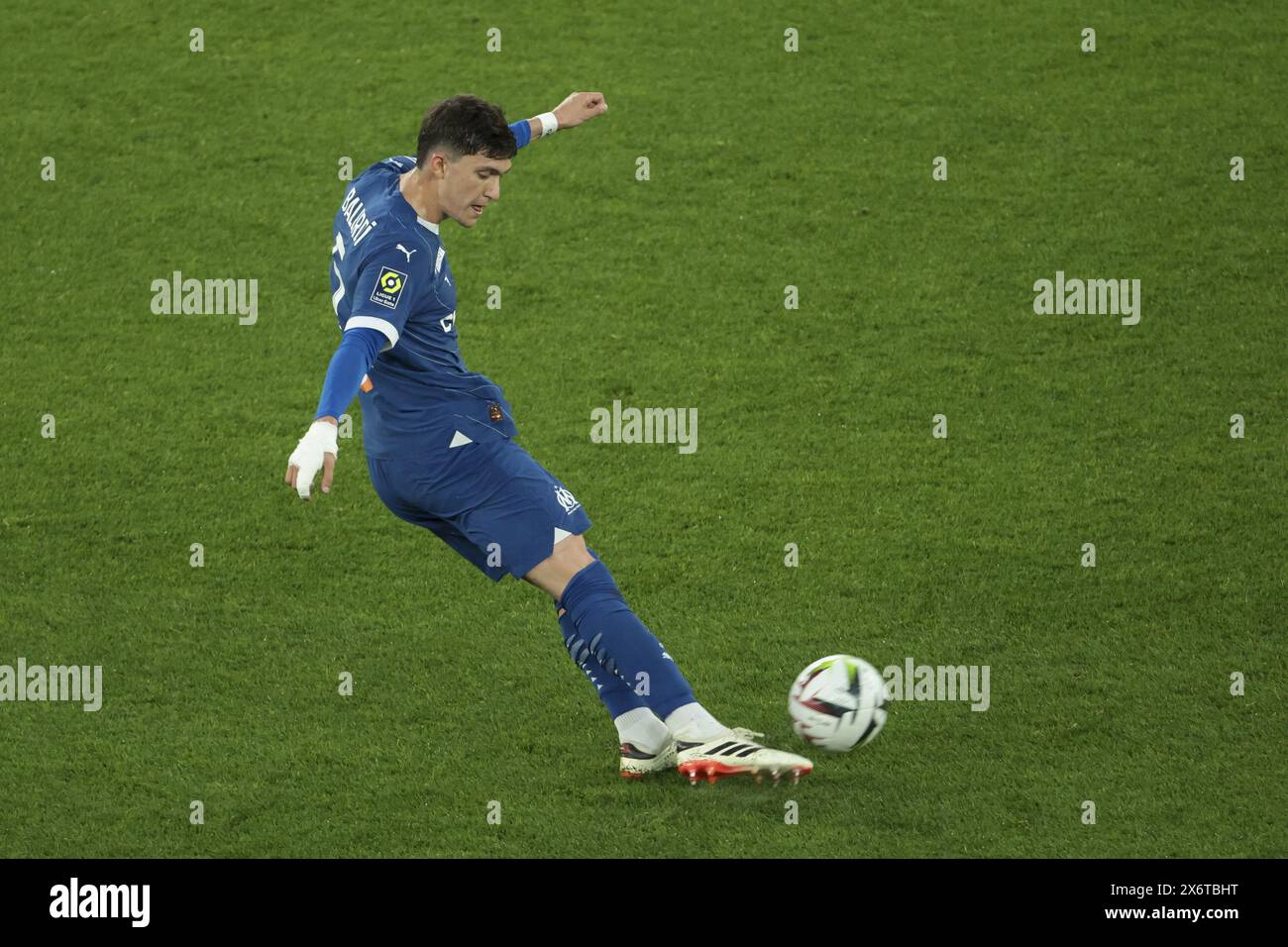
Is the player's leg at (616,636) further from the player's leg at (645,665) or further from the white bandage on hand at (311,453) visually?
the white bandage on hand at (311,453)

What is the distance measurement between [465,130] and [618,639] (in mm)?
1730

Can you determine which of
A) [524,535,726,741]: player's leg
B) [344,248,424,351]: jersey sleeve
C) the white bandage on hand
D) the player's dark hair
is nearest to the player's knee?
[524,535,726,741]: player's leg

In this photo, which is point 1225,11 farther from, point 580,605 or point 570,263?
point 580,605

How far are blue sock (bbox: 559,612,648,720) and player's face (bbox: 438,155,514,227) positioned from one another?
141 centimetres

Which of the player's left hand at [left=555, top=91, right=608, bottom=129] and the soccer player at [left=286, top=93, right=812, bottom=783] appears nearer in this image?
the soccer player at [left=286, top=93, right=812, bottom=783]

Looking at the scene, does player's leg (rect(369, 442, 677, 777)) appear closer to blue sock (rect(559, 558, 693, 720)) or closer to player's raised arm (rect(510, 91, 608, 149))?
blue sock (rect(559, 558, 693, 720))

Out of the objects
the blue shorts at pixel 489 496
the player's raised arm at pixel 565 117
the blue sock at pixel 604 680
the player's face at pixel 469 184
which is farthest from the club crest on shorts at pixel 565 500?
the player's raised arm at pixel 565 117

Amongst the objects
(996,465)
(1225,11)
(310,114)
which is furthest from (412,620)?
(1225,11)

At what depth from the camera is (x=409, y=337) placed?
217 inches

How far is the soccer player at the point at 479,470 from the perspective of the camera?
534cm

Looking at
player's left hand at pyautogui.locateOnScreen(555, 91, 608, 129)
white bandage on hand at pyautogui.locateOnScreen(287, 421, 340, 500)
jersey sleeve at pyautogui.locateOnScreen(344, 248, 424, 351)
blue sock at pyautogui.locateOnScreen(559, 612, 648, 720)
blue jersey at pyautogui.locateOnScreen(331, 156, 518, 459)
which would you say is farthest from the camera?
player's left hand at pyautogui.locateOnScreen(555, 91, 608, 129)

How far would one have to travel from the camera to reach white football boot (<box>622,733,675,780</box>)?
5664 mm

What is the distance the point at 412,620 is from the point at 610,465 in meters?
1.74

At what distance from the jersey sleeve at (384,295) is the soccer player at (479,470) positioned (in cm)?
13
